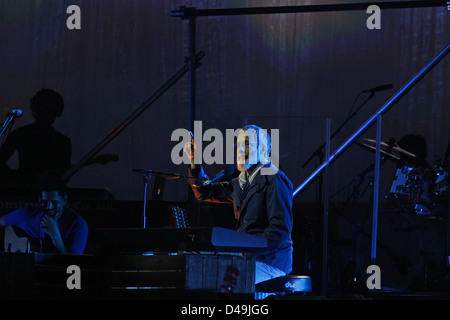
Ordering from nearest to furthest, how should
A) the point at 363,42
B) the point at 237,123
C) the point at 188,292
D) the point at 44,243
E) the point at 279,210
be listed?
the point at 188,292 < the point at 279,210 < the point at 44,243 < the point at 237,123 < the point at 363,42

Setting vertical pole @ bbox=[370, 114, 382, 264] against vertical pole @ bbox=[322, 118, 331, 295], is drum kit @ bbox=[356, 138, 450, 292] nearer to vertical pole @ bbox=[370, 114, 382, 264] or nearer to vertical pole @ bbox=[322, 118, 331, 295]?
vertical pole @ bbox=[370, 114, 382, 264]

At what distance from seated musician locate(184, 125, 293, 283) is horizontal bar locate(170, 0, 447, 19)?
2.04 m

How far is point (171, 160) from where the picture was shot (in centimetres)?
504

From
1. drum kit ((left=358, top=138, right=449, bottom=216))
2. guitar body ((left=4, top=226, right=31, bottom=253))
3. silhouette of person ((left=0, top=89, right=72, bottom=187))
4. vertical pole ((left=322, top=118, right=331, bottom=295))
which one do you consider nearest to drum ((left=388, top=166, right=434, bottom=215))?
drum kit ((left=358, top=138, right=449, bottom=216))

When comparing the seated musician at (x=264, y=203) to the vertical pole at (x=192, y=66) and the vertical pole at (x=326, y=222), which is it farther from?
the vertical pole at (x=192, y=66)

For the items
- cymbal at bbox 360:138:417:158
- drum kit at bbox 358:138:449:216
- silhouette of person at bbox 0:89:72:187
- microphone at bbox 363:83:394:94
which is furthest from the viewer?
silhouette of person at bbox 0:89:72:187

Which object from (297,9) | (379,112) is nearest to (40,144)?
(297,9)

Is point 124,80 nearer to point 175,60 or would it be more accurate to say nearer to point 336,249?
point 175,60

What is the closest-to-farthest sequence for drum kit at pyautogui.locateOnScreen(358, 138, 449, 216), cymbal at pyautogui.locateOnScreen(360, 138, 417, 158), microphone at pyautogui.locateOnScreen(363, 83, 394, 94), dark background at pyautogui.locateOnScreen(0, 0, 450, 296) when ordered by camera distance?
cymbal at pyautogui.locateOnScreen(360, 138, 417, 158), drum kit at pyautogui.locateOnScreen(358, 138, 449, 216), microphone at pyautogui.locateOnScreen(363, 83, 394, 94), dark background at pyautogui.locateOnScreen(0, 0, 450, 296)

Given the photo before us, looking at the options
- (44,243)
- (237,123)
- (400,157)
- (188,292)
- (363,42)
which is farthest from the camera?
(363,42)

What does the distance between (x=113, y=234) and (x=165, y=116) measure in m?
3.17

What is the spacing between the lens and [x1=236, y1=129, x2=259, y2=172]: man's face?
3.58 meters

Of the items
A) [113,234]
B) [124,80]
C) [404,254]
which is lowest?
[404,254]
